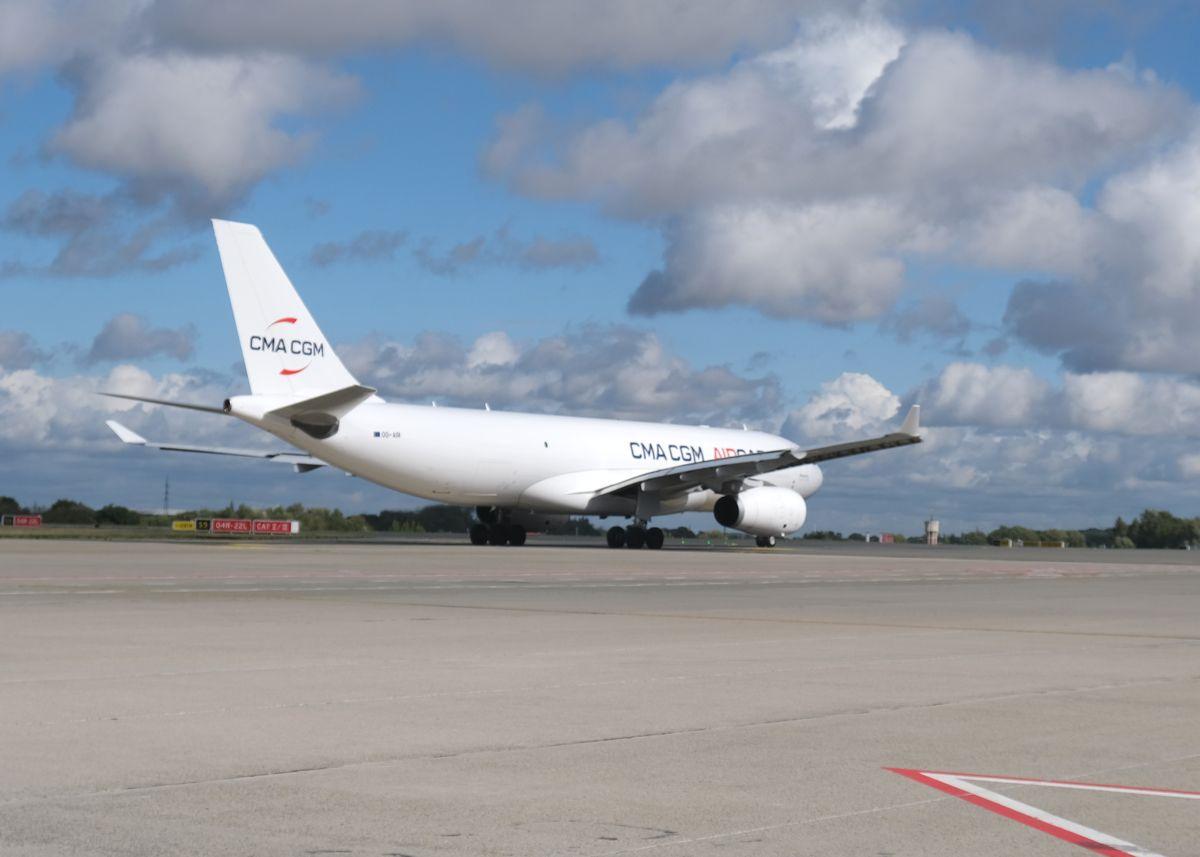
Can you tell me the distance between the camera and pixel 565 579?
28797mm

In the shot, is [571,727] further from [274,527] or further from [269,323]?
[274,527]

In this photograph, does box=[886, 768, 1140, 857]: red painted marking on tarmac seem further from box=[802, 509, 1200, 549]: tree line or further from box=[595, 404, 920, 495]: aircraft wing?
box=[802, 509, 1200, 549]: tree line

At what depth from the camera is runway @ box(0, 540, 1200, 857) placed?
6.41 meters


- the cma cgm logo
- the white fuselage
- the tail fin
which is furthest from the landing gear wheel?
the cma cgm logo

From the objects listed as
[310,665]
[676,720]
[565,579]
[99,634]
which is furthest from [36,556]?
[676,720]

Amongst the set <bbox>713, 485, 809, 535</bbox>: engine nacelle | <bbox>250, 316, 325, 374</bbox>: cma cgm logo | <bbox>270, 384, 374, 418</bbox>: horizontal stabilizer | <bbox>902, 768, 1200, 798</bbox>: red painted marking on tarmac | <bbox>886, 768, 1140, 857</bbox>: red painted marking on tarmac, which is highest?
<bbox>250, 316, 325, 374</bbox>: cma cgm logo

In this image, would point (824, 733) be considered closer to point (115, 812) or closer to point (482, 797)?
point (482, 797)

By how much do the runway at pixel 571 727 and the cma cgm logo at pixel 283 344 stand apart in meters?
21.6

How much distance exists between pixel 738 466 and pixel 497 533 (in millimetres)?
9100

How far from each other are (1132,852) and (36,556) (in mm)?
30626

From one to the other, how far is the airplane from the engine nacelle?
0.16ft

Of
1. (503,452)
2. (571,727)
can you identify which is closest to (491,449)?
(503,452)

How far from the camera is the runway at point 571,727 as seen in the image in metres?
6.41

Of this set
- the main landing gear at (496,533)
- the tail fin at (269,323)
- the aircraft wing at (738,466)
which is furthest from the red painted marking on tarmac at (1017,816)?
the main landing gear at (496,533)
